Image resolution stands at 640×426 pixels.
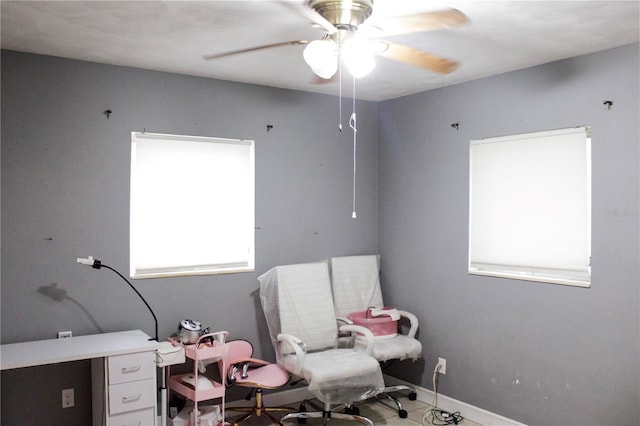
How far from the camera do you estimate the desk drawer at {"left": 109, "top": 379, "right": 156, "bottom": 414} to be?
10.1 feet

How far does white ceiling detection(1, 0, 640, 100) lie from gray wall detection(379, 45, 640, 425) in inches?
10.2

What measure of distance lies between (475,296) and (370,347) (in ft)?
2.89

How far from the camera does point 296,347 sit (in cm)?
371

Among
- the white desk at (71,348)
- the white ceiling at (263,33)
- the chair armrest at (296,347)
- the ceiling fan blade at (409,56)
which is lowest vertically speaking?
the chair armrest at (296,347)

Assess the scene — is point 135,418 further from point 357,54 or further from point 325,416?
point 357,54

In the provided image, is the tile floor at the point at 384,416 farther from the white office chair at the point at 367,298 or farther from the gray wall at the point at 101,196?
the gray wall at the point at 101,196

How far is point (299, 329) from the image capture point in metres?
4.05

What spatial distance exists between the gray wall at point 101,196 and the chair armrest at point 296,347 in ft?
1.45

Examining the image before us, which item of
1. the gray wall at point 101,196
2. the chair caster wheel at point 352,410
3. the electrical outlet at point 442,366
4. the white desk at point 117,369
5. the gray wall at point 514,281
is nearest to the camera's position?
the white desk at point 117,369

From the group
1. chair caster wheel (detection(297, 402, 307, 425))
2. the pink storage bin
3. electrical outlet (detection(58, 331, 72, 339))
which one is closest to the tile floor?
chair caster wheel (detection(297, 402, 307, 425))

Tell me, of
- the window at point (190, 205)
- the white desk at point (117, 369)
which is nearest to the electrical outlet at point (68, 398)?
the white desk at point (117, 369)

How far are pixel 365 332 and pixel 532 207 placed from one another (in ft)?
4.85

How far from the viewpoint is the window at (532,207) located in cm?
343

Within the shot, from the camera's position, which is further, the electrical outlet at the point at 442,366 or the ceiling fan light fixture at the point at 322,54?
the electrical outlet at the point at 442,366
